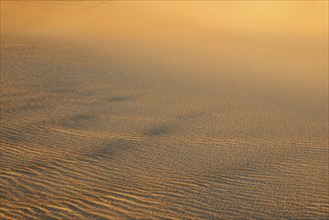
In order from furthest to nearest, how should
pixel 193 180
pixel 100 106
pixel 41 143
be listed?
pixel 100 106, pixel 41 143, pixel 193 180

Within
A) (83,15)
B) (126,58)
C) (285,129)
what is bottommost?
(285,129)

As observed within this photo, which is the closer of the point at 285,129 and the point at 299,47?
the point at 285,129

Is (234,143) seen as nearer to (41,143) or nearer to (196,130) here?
(196,130)

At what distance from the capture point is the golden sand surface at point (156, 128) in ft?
16.6

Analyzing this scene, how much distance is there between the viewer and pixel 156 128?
7.47 meters

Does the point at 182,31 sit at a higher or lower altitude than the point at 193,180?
higher

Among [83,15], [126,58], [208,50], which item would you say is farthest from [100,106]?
[83,15]

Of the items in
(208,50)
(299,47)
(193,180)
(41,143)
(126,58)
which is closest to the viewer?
(193,180)

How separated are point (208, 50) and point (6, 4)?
13.7 metres

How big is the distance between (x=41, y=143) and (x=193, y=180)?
3026 mm

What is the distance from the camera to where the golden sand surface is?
200 inches


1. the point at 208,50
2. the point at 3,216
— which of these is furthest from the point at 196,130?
the point at 208,50

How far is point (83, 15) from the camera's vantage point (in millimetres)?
20422

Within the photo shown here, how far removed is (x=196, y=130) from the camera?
7516 mm
